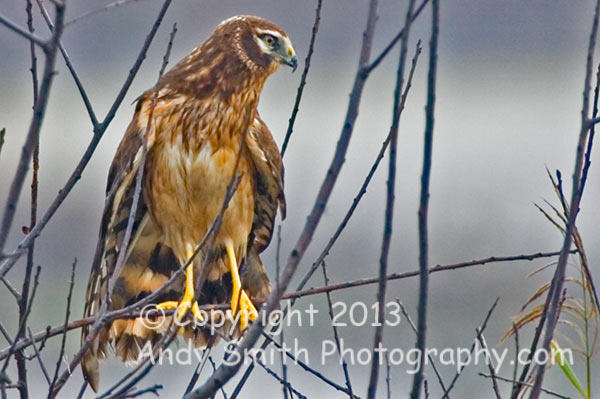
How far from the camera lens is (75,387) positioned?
695 centimetres

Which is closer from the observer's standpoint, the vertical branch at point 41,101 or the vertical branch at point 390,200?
the vertical branch at point 41,101

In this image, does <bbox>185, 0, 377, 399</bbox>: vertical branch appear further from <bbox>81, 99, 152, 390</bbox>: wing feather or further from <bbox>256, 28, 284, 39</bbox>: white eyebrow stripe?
<bbox>256, 28, 284, 39</bbox>: white eyebrow stripe

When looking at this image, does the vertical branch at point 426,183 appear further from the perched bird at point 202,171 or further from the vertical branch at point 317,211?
the perched bird at point 202,171

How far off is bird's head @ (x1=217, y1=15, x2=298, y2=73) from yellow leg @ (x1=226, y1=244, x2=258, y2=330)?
70 cm

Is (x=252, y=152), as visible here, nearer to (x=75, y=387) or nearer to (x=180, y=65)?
(x=180, y=65)

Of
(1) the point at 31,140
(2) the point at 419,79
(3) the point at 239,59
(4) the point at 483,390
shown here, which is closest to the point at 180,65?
(3) the point at 239,59

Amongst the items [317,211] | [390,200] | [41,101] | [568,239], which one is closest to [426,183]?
[390,200]

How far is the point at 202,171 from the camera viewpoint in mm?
3787

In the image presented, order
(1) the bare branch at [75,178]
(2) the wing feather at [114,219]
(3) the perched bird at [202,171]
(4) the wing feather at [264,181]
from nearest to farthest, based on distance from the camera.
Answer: (1) the bare branch at [75,178]
(2) the wing feather at [114,219]
(3) the perched bird at [202,171]
(4) the wing feather at [264,181]

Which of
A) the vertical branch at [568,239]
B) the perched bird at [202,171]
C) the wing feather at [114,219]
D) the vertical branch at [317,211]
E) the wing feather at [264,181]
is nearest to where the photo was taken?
the vertical branch at [317,211]

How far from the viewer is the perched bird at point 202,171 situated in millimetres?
3742

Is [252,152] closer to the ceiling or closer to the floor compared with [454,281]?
closer to the floor

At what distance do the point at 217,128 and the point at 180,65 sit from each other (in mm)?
310

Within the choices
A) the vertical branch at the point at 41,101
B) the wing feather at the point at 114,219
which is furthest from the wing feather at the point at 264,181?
the vertical branch at the point at 41,101
